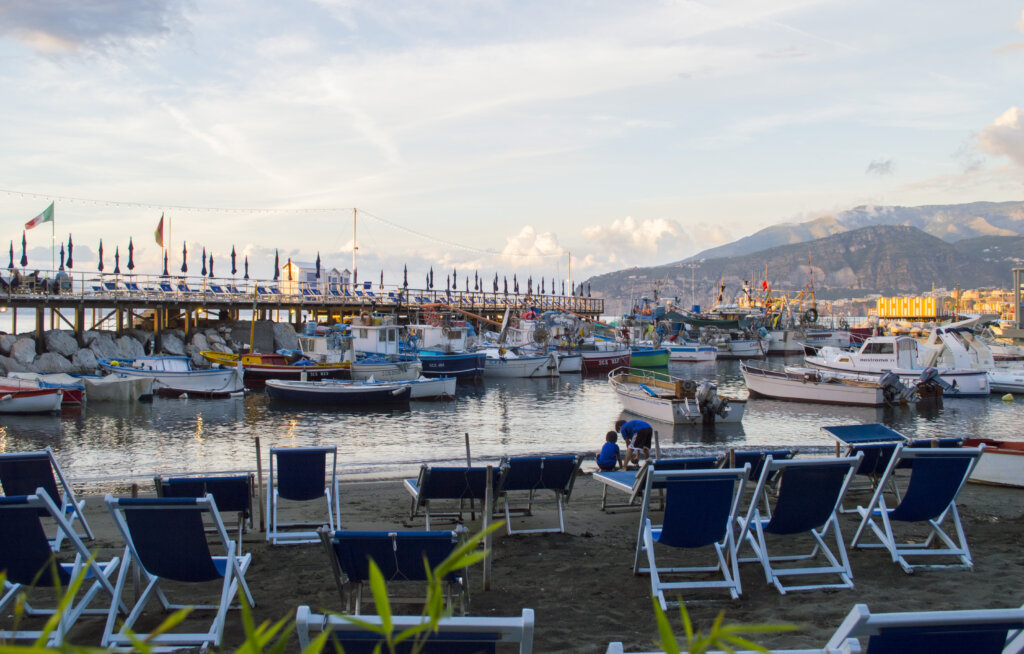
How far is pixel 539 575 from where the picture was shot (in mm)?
6043

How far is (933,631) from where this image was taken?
248 centimetres

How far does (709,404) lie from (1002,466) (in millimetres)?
13248

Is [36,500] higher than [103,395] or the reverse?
higher

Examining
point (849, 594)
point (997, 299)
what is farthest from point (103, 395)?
point (997, 299)

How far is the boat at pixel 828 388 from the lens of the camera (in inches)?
1085

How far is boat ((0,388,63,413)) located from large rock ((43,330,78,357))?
1528 cm

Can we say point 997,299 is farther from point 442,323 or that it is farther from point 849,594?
point 849,594

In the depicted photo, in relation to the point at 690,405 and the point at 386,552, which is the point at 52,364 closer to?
the point at 690,405

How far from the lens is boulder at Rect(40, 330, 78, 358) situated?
3888 centimetres

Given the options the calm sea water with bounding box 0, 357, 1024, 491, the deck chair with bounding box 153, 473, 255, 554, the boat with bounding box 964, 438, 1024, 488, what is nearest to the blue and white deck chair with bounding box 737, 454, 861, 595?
the deck chair with bounding box 153, 473, 255, 554

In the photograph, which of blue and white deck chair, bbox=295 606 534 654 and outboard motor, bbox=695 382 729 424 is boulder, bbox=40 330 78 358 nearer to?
outboard motor, bbox=695 382 729 424

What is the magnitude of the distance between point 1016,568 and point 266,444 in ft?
56.9

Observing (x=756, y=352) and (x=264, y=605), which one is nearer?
(x=264, y=605)

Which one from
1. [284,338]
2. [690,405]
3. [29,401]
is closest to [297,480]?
[690,405]
